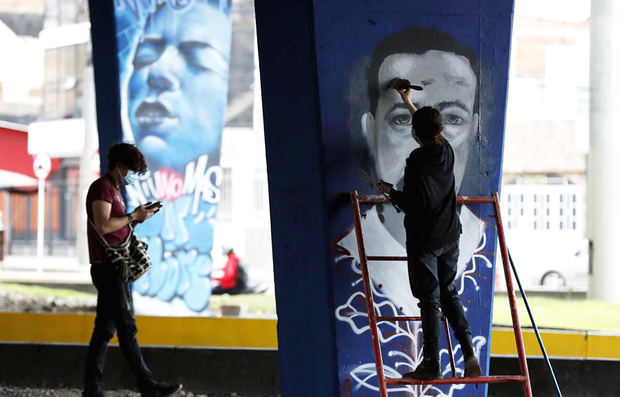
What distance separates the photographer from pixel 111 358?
10117mm

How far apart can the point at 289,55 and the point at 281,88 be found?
0.93 ft

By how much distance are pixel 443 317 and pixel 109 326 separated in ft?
8.70

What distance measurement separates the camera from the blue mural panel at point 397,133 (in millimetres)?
6230

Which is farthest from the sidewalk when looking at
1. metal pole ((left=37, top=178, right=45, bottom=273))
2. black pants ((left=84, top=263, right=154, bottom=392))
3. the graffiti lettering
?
black pants ((left=84, top=263, right=154, bottom=392))

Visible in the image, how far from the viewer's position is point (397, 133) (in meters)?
6.38

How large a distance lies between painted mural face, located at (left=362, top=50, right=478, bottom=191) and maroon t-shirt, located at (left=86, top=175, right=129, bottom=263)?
222cm

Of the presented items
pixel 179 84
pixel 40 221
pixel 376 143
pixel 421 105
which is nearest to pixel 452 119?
pixel 421 105

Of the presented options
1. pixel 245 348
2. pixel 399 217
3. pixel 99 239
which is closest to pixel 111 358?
pixel 245 348

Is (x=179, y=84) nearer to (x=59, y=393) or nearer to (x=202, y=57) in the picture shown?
(x=202, y=57)

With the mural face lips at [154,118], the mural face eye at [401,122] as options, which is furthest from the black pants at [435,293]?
the mural face lips at [154,118]

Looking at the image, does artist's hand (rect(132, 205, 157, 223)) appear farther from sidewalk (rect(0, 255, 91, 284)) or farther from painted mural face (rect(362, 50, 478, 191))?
sidewalk (rect(0, 255, 91, 284))

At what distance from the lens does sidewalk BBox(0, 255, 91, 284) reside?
77.3ft

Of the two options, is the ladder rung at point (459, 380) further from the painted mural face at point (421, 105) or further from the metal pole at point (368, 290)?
the painted mural face at point (421, 105)

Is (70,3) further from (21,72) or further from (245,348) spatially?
(245,348)
